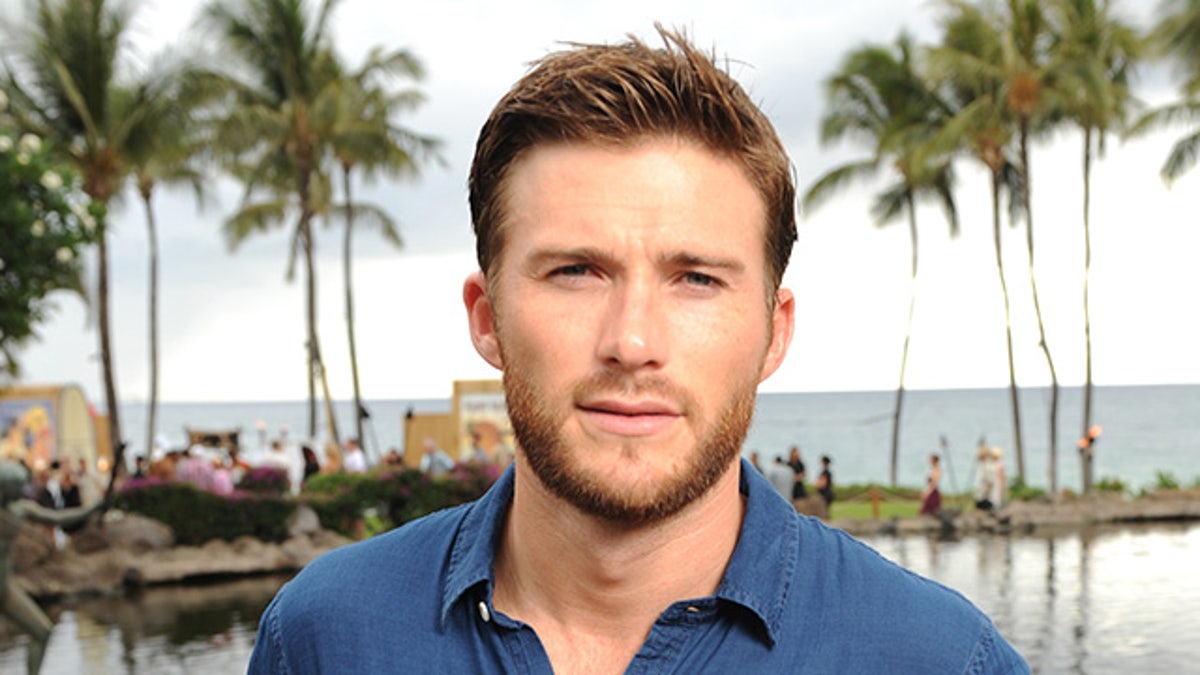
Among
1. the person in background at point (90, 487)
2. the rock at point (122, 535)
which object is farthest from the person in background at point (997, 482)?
the person in background at point (90, 487)

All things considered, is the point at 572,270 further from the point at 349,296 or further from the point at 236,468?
the point at 349,296

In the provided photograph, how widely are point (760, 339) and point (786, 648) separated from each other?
1.48 ft

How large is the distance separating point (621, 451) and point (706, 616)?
0.97ft

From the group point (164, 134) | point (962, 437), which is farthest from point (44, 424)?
point (962, 437)

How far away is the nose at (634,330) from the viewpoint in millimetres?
1887

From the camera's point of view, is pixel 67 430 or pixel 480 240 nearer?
pixel 480 240

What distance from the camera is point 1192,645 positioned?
1399 centimetres

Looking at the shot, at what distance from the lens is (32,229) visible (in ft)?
52.6

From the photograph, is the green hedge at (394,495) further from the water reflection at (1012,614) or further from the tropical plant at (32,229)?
the tropical plant at (32,229)

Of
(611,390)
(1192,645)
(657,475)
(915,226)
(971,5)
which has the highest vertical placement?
(971,5)

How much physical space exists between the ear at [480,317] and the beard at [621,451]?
17 cm

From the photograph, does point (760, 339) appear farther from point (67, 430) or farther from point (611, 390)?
point (67, 430)

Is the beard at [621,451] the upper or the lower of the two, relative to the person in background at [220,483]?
upper

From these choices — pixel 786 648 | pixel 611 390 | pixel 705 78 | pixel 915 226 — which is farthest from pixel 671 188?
pixel 915 226
